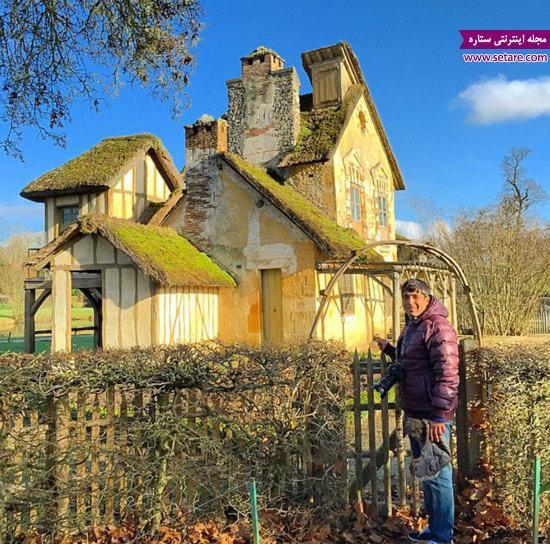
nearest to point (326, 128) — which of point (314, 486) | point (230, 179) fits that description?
point (230, 179)

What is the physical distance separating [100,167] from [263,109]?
20.4 feet

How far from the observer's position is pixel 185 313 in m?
13.6

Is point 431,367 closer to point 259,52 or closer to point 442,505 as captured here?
point 442,505

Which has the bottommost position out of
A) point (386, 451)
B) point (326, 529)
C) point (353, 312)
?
point (326, 529)

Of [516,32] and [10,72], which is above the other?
[516,32]

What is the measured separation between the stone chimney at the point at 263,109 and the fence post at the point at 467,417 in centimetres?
1420

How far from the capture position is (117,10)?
5930 millimetres

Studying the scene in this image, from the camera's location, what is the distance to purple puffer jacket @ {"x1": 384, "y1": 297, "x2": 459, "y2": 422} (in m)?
3.58

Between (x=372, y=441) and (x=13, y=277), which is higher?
(x=13, y=277)

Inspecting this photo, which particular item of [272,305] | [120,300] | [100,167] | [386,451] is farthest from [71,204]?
[386,451]

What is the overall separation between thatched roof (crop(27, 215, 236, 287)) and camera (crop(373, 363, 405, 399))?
848 centimetres

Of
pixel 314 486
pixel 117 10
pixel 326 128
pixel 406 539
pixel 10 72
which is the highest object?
pixel 326 128

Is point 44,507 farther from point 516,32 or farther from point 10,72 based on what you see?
point 516,32

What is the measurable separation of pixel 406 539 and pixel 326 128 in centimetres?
1528
